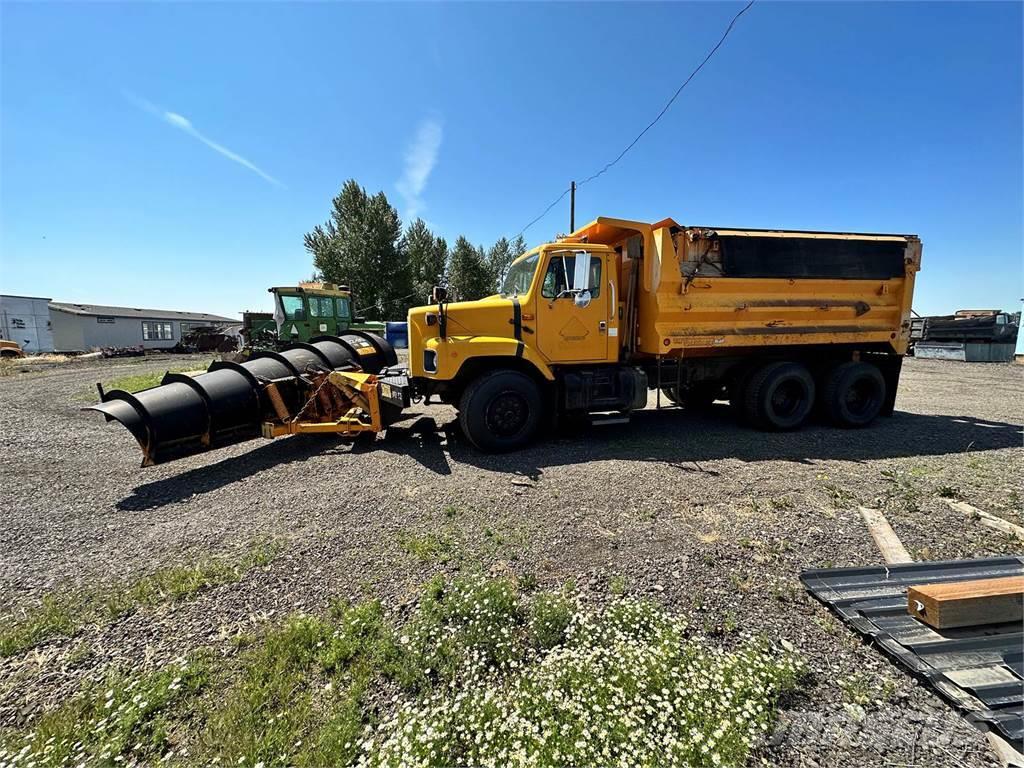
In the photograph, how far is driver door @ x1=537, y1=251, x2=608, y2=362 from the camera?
569cm

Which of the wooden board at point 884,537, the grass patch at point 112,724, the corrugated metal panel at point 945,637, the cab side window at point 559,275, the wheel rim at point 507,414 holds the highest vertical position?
the cab side window at point 559,275

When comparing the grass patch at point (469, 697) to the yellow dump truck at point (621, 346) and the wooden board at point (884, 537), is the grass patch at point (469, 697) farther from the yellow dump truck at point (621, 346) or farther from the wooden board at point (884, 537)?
the yellow dump truck at point (621, 346)

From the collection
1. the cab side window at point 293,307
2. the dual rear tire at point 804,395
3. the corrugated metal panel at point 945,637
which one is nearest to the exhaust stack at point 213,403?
the corrugated metal panel at point 945,637

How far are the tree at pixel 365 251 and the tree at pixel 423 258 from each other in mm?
2007

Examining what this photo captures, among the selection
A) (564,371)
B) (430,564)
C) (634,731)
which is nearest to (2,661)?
(430,564)

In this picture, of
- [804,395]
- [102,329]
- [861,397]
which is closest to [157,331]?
[102,329]

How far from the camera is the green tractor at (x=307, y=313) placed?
46.7ft

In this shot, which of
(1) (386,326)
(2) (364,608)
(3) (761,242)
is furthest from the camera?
(1) (386,326)

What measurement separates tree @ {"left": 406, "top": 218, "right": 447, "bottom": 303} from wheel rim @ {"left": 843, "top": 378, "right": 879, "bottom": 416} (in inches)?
1196

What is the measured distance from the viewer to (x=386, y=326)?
19.0 metres

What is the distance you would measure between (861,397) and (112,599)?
9.71 m

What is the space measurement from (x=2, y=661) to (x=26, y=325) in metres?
44.5

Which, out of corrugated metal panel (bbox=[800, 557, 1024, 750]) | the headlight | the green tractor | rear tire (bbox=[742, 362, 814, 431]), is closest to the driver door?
the headlight

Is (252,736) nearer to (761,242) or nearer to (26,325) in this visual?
(761,242)
